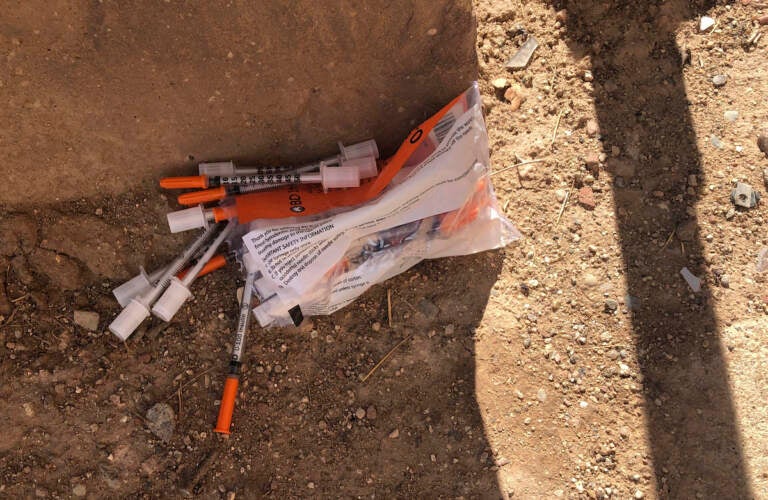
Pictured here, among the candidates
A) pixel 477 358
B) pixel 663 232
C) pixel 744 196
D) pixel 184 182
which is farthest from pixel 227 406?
pixel 744 196

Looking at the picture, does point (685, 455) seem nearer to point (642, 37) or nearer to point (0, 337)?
point (642, 37)

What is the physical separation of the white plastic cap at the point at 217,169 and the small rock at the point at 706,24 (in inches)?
75.4

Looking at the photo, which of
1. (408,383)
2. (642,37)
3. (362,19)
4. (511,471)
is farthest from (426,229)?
(642,37)

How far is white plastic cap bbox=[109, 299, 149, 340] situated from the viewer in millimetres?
1979

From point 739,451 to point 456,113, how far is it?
1415 mm

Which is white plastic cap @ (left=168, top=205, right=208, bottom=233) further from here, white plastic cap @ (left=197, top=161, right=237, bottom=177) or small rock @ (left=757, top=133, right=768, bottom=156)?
small rock @ (left=757, top=133, right=768, bottom=156)

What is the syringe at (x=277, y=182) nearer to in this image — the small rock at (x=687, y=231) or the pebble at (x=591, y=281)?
the pebble at (x=591, y=281)

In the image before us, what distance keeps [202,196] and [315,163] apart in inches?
15.7

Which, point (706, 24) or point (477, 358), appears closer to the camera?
point (477, 358)

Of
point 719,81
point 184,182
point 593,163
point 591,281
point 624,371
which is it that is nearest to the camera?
point 184,182

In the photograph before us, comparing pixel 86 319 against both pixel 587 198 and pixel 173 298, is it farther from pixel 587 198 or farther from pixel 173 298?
pixel 587 198

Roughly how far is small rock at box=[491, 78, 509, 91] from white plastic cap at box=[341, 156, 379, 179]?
2.02ft

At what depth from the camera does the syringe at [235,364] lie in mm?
1969

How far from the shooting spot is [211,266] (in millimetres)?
2074
